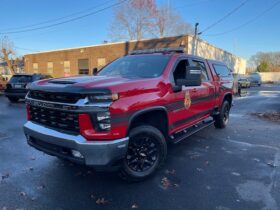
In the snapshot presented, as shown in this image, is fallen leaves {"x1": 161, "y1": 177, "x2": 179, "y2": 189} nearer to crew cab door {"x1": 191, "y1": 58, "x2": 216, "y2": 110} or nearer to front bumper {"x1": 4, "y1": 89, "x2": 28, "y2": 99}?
crew cab door {"x1": 191, "y1": 58, "x2": 216, "y2": 110}

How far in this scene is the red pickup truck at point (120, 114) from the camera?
3.01m

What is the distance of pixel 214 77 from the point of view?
6.25m

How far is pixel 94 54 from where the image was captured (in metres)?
30.2

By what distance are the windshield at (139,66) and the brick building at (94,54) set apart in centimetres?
1882

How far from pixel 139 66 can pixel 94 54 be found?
26.9 meters

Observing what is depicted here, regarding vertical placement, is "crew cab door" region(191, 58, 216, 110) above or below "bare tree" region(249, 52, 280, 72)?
below

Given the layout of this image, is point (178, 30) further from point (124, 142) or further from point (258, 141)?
point (124, 142)

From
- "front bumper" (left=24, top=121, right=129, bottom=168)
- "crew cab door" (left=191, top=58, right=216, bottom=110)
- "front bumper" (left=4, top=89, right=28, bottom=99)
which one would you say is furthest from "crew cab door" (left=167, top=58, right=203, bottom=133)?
"front bumper" (left=4, top=89, right=28, bottom=99)

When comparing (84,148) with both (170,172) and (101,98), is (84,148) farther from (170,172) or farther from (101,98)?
(170,172)

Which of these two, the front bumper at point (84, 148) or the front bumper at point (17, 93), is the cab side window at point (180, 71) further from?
the front bumper at point (17, 93)

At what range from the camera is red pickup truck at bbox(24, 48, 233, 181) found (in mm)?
3012

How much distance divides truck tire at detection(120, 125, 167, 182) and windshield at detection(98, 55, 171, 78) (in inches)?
40.3

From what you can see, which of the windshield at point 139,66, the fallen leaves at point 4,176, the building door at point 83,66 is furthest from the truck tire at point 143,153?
the building door at point 83,66

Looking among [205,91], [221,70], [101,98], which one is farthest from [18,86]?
[101,98]
